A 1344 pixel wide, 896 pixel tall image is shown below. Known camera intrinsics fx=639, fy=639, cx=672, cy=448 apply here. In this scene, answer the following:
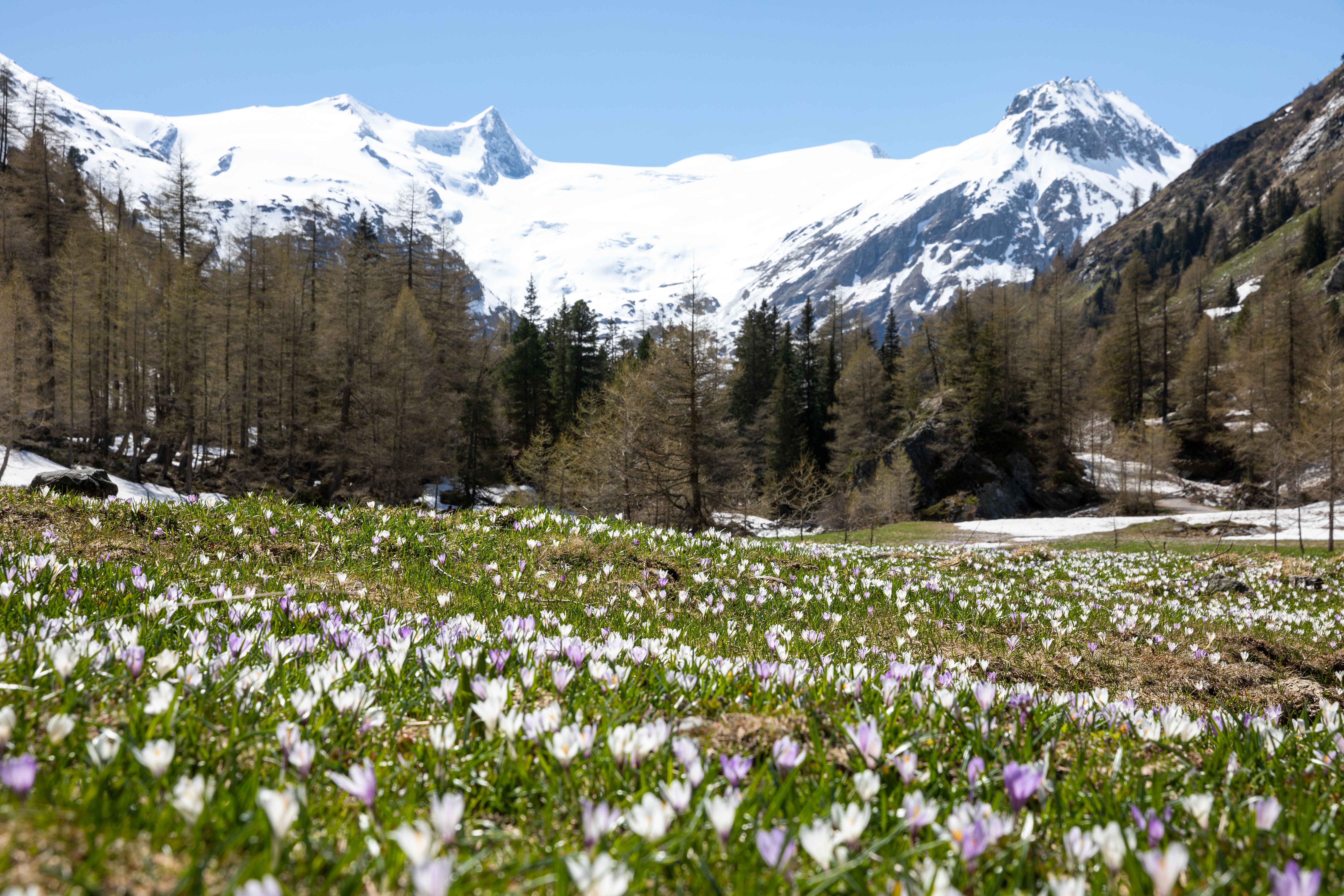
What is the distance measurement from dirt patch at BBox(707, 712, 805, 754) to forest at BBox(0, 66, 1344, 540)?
2332cm

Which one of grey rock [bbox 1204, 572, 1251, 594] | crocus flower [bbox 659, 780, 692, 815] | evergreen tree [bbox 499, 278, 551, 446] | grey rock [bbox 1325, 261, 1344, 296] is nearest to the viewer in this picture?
crocus flower [bbox 659, 780, 692, 815]

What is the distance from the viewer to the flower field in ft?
3.85

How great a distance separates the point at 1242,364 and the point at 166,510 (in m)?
76.1

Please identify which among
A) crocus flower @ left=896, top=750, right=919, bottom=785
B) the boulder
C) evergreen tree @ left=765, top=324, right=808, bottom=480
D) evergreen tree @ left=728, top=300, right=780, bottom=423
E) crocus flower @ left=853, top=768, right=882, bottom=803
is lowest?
crocus flower @ left=896, top=750, right=919, bottom=785

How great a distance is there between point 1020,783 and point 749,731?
2.72 feet

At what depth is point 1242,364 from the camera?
57.2 metres

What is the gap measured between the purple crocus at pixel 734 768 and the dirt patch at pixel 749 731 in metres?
0.25

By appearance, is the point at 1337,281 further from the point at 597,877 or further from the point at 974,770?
the point at 597,877

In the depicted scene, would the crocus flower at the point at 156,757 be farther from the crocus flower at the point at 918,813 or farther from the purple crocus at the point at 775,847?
the crocus flower at the point at 918,813

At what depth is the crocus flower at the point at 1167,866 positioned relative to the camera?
1.14 metres

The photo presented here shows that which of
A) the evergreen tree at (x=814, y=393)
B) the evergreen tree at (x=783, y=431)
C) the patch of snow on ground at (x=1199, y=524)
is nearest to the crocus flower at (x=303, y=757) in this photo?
the patch of snow on ground at (x=1199, y=524)

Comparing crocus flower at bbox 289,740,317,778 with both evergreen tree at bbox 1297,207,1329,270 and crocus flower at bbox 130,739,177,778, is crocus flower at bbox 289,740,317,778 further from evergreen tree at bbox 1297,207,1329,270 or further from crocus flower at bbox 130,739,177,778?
evergreen tree at bbox 1297,207,1329,270

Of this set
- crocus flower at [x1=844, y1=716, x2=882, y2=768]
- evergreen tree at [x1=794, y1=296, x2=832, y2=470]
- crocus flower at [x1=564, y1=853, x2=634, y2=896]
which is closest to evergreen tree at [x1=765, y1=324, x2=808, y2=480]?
evergreen tree at [x1=794, y1=296, x2=832, y2=470]

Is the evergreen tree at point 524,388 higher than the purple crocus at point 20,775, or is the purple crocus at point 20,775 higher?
the evergreen tree at point 524,388
